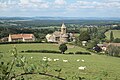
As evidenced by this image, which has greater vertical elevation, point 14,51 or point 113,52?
point 14,51

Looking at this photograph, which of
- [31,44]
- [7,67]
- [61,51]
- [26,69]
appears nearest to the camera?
[7,67]

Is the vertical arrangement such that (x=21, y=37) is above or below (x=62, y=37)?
below

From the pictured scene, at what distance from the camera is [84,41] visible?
302 feet

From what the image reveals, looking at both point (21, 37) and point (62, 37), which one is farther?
point (21, 37)

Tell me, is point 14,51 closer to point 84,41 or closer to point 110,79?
point 110,79

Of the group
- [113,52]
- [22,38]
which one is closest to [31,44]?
[113,52]

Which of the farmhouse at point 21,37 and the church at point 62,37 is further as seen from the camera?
the farmhouse at point 21,37

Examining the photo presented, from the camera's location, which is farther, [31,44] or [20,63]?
[31,44]

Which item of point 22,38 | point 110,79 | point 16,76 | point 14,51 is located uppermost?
point 14,51

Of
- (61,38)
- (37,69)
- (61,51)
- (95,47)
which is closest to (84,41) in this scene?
(61,38)

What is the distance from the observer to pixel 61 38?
94.2 metres

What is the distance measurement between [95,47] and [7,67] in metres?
72.5

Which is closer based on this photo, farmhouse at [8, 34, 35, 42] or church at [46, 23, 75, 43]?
church at [46, 23, 75, 43]

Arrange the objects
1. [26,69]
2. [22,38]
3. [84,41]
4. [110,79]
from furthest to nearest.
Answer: [22,38] < [84,41] < [110,79] < [26,69]
